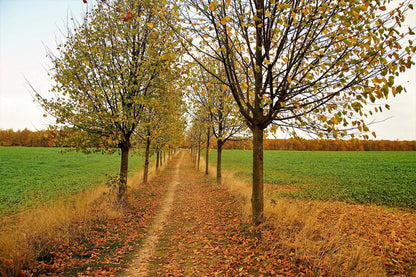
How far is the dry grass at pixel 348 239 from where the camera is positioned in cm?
442

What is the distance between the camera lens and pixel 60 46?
26.7 ft

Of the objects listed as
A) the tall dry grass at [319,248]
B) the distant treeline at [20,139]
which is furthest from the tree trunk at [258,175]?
the distant treeline at [20,139]

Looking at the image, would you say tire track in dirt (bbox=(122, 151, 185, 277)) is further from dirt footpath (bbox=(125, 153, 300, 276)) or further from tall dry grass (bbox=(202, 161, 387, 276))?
tall dry grass (bbox=(202, 161, 387, 276))

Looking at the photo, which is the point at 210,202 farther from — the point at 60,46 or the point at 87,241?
the point at 60,46

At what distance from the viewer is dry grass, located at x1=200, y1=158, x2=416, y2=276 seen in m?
4.42

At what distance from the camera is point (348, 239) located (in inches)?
252

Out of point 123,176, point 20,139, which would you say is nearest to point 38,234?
point 123,176

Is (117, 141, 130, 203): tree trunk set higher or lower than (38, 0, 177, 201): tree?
lower

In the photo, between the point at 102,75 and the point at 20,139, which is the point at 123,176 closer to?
the point at 102,75

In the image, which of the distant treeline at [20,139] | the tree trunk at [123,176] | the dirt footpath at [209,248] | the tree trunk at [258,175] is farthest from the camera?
the distant treeline at [20,139]

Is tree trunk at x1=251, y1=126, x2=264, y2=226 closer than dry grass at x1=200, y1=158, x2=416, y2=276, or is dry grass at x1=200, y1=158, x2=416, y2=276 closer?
dry grass at x1=200, y1=158, x2=416, y2=276

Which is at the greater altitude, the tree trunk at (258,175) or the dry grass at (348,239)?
the tree trunk at (258,175)

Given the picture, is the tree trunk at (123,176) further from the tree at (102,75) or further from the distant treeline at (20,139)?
the distant treeline at (20,139)

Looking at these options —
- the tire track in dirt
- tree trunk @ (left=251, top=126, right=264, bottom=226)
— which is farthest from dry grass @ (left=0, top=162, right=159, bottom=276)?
tree trunk @ (left=251, top=126, right=264, bottom=226)
